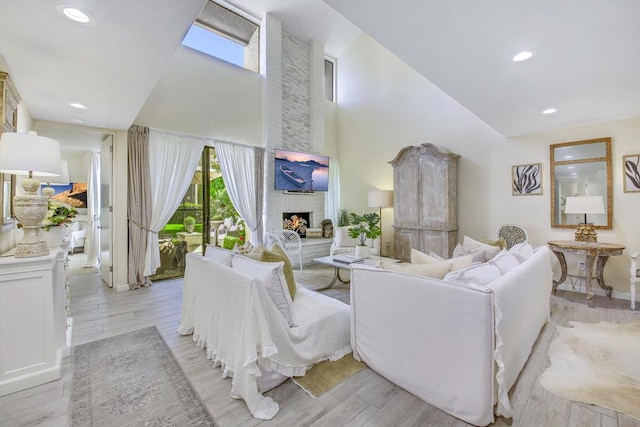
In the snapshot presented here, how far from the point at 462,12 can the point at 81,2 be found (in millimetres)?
2087

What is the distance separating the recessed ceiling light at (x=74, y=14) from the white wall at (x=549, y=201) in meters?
5.11

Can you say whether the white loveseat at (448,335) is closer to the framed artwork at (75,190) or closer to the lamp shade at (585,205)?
the lamp shade at (585,205)

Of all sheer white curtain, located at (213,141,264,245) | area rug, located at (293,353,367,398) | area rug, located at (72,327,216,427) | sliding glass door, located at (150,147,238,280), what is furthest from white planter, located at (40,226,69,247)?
area rug, located at (293,353,367,398)

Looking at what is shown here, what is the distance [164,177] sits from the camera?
4.23 meters

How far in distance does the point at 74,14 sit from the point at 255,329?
82.0 inches

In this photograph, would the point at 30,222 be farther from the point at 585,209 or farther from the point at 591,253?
the point at 585,209

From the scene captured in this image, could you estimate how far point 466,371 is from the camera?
1544 millimetres

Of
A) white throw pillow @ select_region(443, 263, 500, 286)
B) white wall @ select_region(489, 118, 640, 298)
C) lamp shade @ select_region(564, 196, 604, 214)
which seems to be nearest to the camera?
white throw pillow @ select_region(443, 263, 500, 286)

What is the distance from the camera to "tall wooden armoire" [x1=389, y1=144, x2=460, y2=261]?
4602mm

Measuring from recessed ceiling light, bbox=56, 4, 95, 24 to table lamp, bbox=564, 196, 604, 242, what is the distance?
16.4 feet

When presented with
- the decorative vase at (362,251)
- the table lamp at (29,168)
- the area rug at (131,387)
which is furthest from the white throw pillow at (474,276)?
the table lamp at (29,168)

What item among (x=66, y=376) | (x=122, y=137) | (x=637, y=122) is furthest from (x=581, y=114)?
(x=122, y=137)

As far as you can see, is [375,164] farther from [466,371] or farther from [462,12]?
[466,371]

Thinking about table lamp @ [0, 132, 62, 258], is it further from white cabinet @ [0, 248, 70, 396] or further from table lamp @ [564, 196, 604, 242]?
table lamp @ [564, 196, 604, 242]
